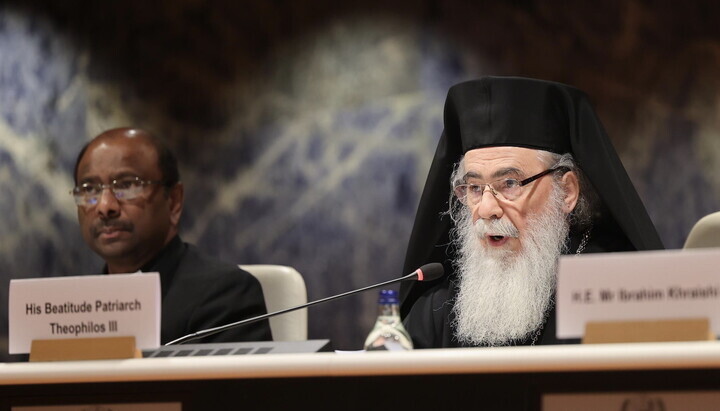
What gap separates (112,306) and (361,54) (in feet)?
11.5

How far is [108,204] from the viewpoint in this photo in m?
3.37

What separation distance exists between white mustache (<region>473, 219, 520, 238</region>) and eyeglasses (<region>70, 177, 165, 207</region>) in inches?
56.1

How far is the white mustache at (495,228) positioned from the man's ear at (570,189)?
18 cm

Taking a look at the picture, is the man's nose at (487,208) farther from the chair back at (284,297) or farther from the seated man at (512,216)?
the chair back at (284,297)

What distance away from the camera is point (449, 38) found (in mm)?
4676

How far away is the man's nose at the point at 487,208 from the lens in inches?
102

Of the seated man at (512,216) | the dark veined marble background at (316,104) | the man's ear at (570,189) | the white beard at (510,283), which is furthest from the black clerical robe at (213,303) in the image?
the dark veined marble background at (316,104)

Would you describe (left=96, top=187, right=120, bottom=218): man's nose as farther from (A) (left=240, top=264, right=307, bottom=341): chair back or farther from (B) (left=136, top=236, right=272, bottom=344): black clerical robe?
(A) (left=240, top=264, right=307, bottom=341): chair back

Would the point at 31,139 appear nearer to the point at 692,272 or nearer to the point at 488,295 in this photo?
the point at 488,295

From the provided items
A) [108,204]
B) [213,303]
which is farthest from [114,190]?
[213,303]

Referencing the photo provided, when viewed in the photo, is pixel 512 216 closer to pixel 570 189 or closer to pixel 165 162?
pixel 570 189

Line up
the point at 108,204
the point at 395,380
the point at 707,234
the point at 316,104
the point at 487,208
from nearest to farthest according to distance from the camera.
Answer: the point at 395,380, the point at 707,234, the point at 487,208, the point at 108,204, the point at 316,104

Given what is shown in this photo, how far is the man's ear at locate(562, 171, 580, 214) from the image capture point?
268cm

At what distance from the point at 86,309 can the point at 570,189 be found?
1682 millimetres
